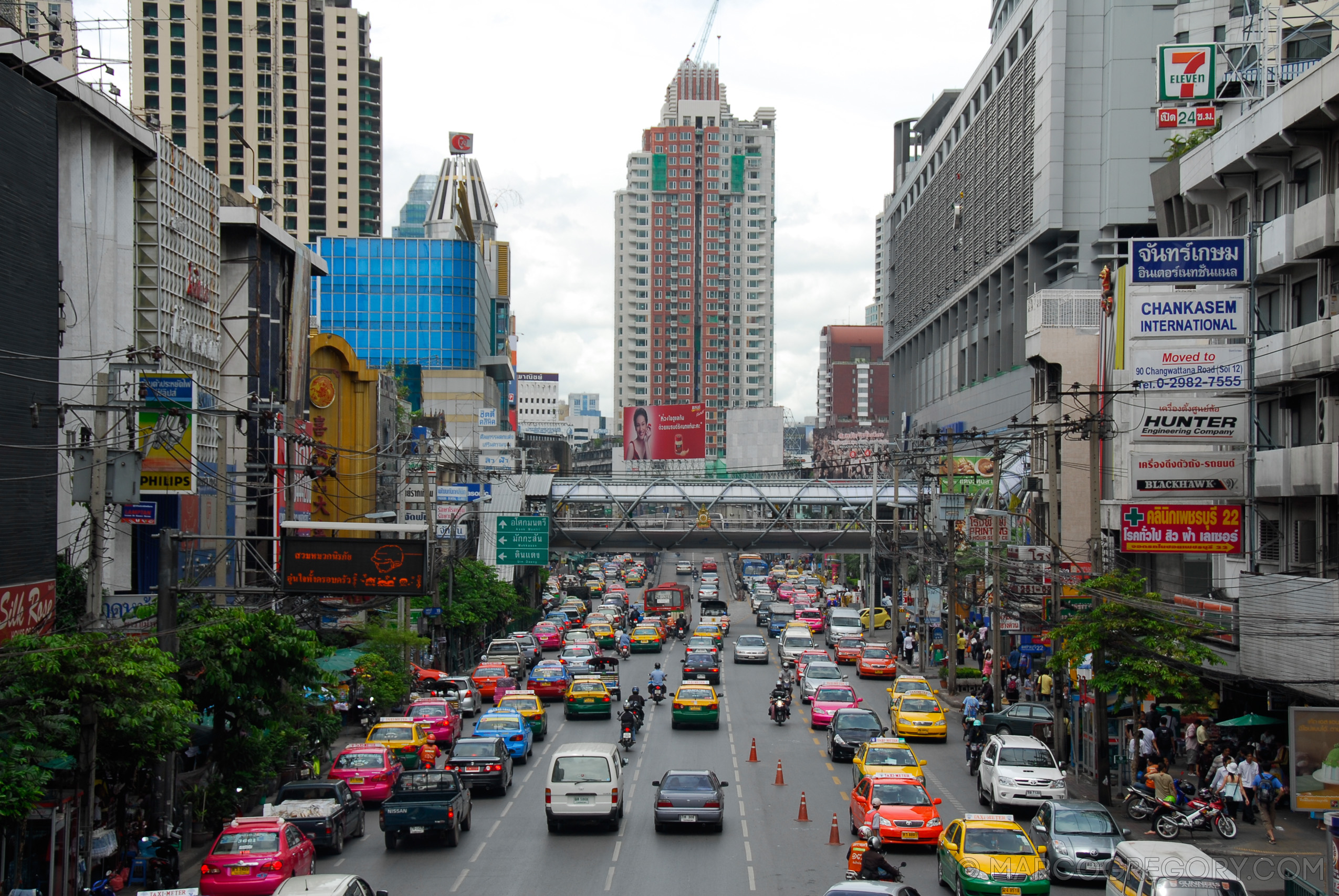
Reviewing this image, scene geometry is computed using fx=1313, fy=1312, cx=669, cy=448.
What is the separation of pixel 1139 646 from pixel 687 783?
9.91m

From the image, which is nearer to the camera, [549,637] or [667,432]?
[549,637]

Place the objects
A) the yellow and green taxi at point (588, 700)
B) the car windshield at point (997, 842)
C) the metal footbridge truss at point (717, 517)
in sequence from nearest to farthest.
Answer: the car windshield at point (997, 842), the yellow and green taxi at point (588, 700), the metal footbridge truss at point (717, 517)

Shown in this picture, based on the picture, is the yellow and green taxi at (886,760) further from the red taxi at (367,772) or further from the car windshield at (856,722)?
the red taxi at (367,772)

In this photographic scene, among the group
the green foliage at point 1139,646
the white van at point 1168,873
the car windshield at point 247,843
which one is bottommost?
the car windshield at point 247,843

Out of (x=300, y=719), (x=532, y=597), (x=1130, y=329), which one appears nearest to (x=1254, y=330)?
(x=1130, y=329)

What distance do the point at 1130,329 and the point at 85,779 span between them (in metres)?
24.8

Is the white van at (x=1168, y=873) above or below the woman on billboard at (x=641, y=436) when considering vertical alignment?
below

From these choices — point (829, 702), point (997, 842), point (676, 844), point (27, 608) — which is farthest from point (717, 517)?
point (997, 842)

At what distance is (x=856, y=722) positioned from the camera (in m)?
34.2

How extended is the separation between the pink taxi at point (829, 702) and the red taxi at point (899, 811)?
15.4 metres

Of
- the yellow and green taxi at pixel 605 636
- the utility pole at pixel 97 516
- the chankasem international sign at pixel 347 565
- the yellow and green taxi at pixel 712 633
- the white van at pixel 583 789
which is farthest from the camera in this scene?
the yellow and green taxi at pixel 605 636

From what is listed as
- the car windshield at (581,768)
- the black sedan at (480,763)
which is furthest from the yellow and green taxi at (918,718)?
the car windshield at (581,768)

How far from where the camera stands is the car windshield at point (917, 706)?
→ 37875mm

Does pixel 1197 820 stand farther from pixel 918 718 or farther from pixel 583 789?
pixel 918 718
